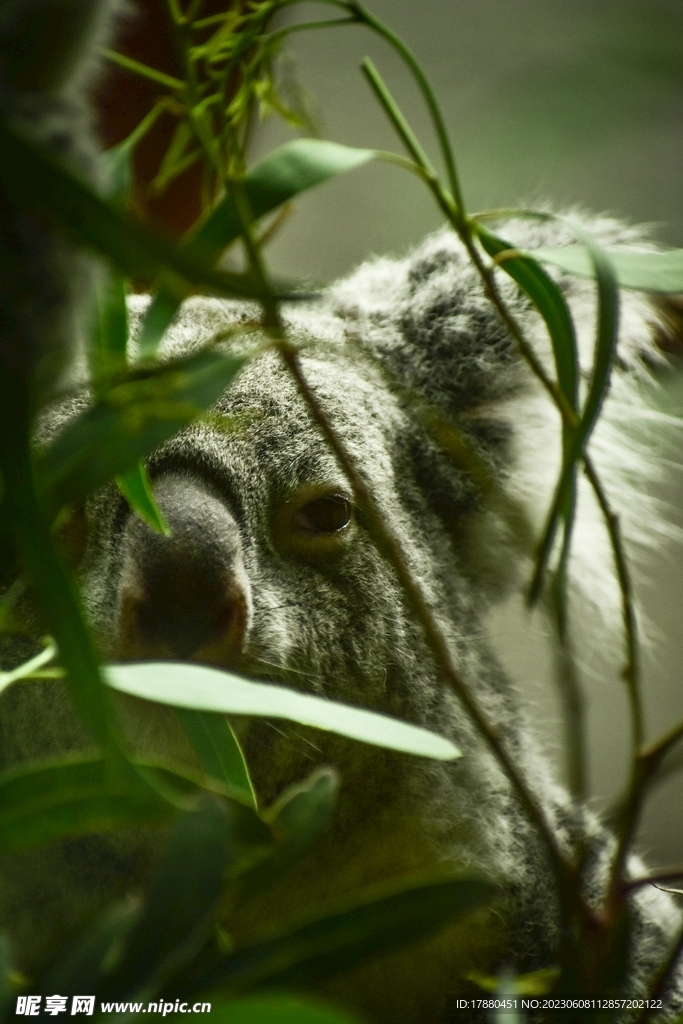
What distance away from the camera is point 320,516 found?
954 mm

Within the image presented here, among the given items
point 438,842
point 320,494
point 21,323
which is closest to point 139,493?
point 21,323

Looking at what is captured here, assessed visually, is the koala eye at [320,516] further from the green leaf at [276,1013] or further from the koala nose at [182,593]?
the green leaf at [276,1013]

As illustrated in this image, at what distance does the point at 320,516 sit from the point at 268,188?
1.51 ft

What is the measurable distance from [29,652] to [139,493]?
386mm

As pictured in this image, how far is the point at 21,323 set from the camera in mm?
395

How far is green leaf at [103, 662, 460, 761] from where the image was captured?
49cm

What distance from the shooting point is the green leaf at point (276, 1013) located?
1.15 feet

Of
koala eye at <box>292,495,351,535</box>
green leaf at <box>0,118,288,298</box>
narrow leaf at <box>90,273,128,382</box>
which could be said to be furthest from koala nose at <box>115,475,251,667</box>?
green leaf at <box>0,118,288,298</box>

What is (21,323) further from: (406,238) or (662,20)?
(406,238)

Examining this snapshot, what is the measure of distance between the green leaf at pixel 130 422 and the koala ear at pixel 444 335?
28.1 inches

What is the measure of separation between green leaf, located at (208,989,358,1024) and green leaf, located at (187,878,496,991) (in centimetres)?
6

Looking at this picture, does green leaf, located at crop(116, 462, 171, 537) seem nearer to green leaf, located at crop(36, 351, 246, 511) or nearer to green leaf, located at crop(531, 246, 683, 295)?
green leaf, located at crop(36, 351, 246, 511)

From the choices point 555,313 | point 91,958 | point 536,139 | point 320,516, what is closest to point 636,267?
point 555,313

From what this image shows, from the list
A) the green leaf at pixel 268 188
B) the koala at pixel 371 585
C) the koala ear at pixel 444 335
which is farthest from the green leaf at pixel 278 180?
the koala ear at pixel 444 335
